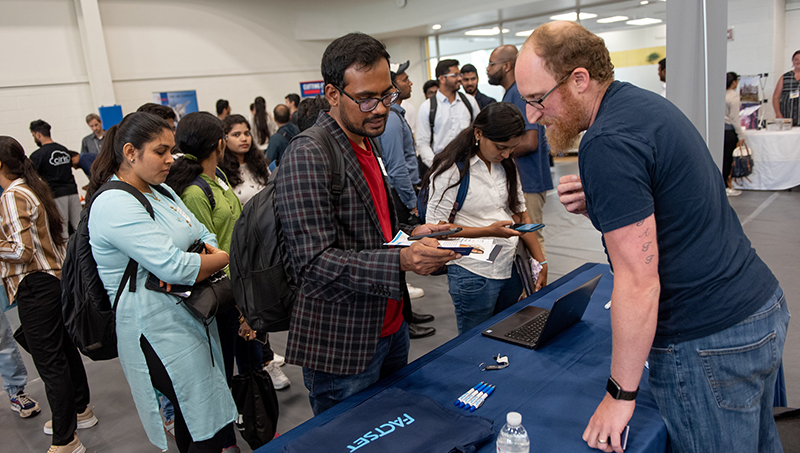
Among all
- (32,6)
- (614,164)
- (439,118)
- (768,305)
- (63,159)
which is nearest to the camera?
(614,164)

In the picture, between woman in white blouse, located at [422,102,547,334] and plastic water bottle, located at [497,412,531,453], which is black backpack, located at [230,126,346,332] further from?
woman in white blouse, located at [422,102,547,334]

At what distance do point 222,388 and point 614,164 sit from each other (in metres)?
1.74

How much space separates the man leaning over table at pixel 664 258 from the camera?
1.06 meters

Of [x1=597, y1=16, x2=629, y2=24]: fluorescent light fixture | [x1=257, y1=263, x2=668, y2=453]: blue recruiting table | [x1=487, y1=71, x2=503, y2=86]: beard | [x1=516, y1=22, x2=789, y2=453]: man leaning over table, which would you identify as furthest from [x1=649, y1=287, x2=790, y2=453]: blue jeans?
[x1=597, y1=16, x2=629, y2=24]: fluorescent light fixture

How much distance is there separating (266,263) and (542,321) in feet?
3.55

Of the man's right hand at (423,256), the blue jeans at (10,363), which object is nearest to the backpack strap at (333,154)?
the man's right hand at (423,256)

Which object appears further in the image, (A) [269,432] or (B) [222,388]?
(A) [269,432]

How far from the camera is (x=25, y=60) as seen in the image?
323 inches

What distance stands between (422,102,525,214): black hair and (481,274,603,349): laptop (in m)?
0.68

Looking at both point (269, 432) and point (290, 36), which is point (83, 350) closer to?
point (269, 432)

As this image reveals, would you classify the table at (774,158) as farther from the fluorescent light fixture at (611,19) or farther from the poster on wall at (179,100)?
the poster on wall at (179,100)

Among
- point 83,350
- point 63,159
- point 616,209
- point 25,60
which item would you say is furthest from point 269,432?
point 25,60

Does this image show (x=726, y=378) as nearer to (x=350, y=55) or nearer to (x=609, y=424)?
(x=609, y=424)

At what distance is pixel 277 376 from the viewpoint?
10.5ft
